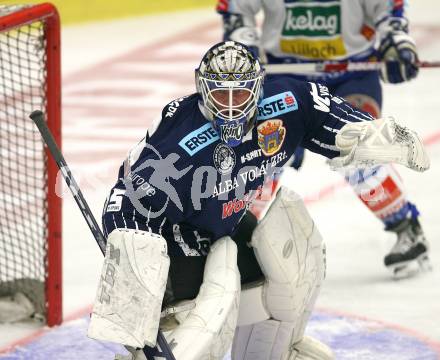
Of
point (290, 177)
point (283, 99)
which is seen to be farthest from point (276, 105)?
point (290, 177)

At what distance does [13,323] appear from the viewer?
5.17 metres

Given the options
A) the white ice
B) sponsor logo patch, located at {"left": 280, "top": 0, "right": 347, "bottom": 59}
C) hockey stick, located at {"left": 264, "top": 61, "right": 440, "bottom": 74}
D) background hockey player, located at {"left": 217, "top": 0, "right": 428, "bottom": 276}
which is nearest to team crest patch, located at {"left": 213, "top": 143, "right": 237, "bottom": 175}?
the white ice

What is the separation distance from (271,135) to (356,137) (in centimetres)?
27

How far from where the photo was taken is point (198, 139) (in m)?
3.85

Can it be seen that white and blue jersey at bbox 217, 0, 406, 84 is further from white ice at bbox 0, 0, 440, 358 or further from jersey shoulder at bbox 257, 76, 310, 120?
jersey shoulder at bbox 257, 76, 310, 120

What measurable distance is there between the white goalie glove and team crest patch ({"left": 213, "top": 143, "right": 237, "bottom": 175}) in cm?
34

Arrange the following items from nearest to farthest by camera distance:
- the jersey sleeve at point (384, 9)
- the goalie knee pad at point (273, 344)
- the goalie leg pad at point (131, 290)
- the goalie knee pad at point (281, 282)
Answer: the goalie leg pad at point (131, 290) < the goalie knee pad at point (281, 282) < the goalie knee pad at point (273, 344) < the jersey sleeve at point (384, 9)

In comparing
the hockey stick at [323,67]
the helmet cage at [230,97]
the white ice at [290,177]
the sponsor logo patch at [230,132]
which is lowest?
the white ice at [290,177]

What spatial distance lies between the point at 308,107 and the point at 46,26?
135cm

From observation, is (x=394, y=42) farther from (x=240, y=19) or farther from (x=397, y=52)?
(x=240, y=19)

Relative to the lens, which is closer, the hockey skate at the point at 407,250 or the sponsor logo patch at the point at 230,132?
the sponsor logo patch at the point at 230,132

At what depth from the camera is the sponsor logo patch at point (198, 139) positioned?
3828 millimetres

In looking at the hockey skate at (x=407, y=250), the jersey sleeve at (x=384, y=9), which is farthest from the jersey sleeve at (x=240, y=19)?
the hockey skate at (x=407, y=250)

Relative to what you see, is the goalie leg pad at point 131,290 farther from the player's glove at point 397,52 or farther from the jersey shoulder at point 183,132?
the player's glove at point 397,52
